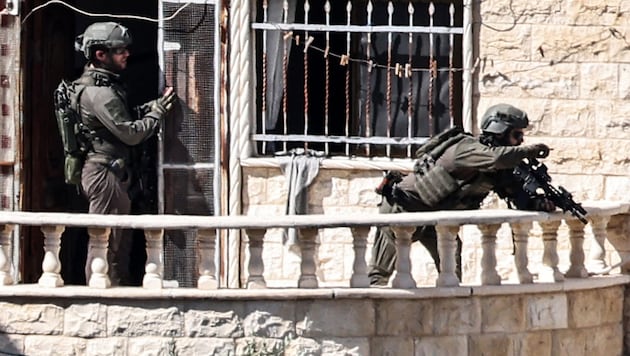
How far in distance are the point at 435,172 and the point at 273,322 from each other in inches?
63.8

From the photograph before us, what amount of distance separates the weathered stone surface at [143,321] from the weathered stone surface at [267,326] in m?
0.44

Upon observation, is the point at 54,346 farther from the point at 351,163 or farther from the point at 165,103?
the point at 351,163

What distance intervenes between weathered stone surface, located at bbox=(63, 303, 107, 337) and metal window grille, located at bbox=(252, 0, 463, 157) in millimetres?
2475

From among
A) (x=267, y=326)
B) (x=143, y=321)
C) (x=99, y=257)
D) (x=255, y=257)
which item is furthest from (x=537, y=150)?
(x=99, y=257)

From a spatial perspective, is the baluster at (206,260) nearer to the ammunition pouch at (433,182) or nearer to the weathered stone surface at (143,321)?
the weathered stone surface at (143,321)

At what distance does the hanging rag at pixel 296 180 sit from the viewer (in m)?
15.1

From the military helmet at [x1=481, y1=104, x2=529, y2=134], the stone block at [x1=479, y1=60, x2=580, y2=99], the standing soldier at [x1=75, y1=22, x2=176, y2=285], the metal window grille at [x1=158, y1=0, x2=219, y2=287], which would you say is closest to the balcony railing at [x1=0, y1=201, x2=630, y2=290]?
the military helmet at [x1=481, y1=104, x2=529, y2=134]

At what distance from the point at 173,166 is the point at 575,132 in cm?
301

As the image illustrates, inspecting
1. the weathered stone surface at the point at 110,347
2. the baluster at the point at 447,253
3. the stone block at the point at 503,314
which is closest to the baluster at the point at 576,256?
the stone block at the point at 503,314

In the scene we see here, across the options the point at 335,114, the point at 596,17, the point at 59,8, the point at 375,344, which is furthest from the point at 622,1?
the point at 59,8

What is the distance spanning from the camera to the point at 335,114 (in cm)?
1548

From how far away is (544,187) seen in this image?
538 inches

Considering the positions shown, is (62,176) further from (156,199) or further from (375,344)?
(375,344)

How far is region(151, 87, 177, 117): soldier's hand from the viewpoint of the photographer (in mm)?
14938
